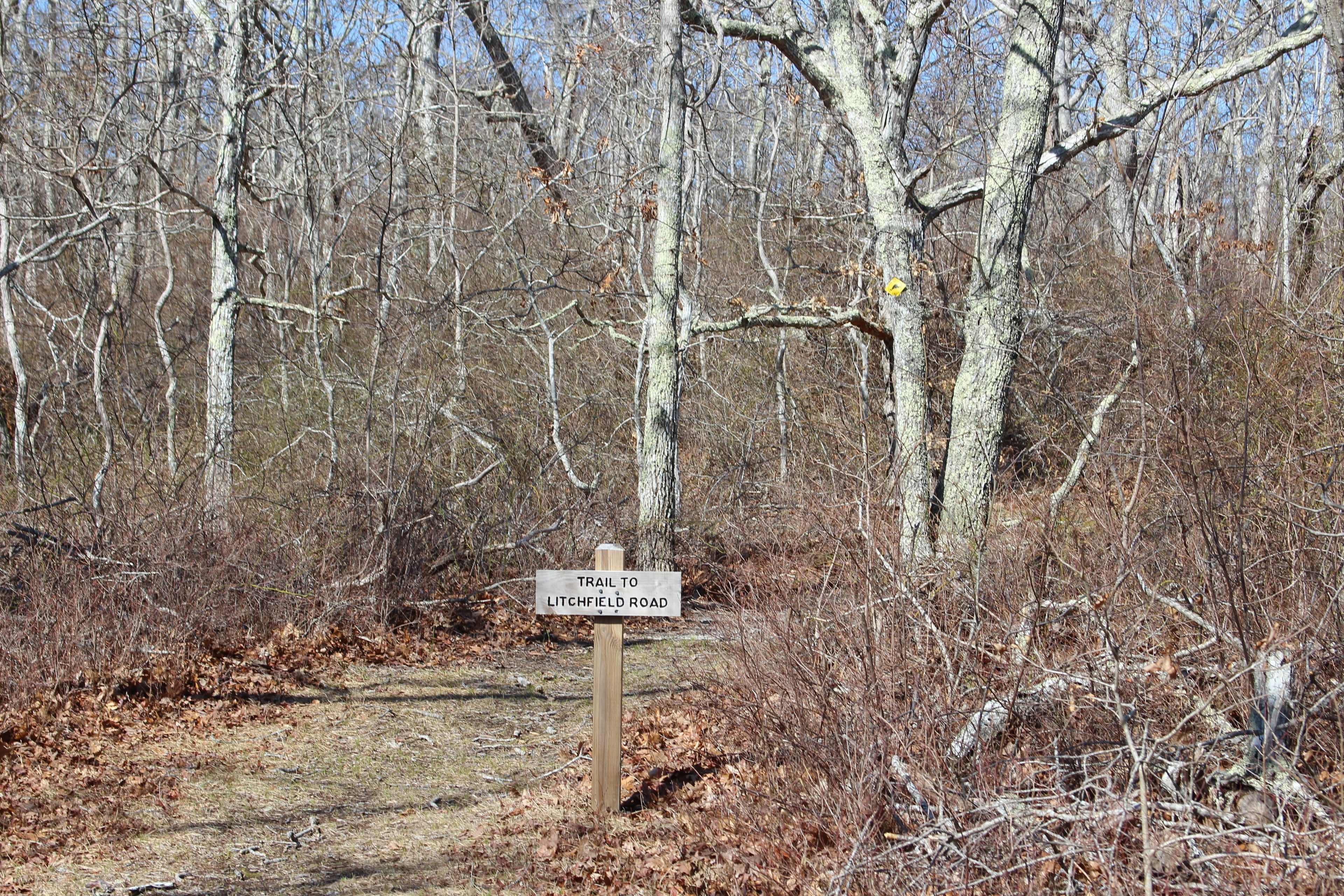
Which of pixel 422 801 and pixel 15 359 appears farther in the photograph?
pixel 15 359

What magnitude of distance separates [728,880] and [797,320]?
19.8ft

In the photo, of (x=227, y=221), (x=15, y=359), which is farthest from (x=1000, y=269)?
(x=15, y=359)

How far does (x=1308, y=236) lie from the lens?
11.5m

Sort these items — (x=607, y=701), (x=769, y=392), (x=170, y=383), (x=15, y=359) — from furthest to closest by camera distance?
(x=769, y=392) < (x=170, y=383) < (x=15, y=359) < (x=607, y=701)

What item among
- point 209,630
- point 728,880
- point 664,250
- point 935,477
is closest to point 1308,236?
point 935,477

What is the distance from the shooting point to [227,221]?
9367mm

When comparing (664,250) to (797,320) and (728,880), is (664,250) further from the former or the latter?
(728,880)

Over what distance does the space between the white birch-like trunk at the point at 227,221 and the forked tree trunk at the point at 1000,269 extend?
6005mm

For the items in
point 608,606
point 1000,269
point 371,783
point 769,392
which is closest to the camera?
point 608,606

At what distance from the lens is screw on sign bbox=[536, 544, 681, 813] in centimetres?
491

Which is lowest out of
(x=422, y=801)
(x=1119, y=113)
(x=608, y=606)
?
(x=422, y=801)

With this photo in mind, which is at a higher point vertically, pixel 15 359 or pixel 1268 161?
pixel 1268 161

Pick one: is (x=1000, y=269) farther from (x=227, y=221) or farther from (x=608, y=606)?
(x=227, y=221)

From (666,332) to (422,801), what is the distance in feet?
16.3
